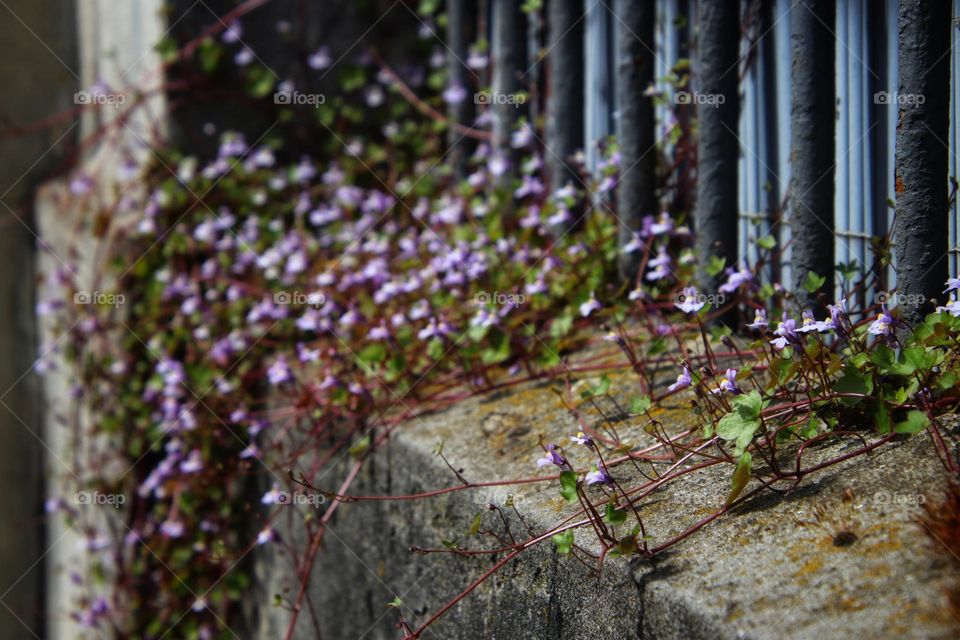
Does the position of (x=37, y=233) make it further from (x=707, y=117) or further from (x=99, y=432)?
(x=707, y=117)

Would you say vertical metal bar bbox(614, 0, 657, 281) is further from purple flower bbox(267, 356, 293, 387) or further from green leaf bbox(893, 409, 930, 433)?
green leaf bbox(893, 409, 930, 433)

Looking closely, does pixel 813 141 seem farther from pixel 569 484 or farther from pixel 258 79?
pixel 258 79

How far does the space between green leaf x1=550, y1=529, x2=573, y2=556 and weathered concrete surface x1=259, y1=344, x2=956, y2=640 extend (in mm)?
68

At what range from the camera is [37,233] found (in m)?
5.09

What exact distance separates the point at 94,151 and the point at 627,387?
138 inches

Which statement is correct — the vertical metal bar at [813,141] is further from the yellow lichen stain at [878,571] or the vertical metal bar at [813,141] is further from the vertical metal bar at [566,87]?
the vertical metal bar at [566,87]

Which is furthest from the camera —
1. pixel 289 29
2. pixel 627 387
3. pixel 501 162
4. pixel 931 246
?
pixel 289 29

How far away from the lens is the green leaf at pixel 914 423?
1539mm

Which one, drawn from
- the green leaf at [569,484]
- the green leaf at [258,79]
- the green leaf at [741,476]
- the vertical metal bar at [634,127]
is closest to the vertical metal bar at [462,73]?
the green leaf at [258,79]

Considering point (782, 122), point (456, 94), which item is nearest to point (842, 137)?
point (782, 122)

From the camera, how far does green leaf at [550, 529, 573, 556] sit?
159 centimetres

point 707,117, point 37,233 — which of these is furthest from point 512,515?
point 37,233

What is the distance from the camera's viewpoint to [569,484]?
64.1 inches

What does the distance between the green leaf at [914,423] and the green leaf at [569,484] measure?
1.80 ft
